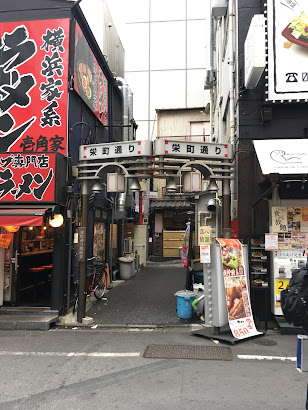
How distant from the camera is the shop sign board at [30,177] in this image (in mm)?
8500

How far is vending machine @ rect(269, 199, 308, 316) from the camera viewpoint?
314 inches

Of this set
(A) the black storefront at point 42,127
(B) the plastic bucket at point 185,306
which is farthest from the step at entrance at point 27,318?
(B) the plastic bucket at point 185,306

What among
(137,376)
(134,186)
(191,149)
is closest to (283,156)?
(191,149)

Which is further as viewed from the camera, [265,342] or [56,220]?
[56,220]

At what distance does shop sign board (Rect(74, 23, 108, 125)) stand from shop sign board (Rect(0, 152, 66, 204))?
257 cm

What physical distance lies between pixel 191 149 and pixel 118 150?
1.77 metres

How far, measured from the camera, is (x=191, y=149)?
Answer: 314 inches

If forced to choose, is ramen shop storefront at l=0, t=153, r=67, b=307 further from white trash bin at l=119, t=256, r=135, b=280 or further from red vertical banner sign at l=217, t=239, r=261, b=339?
white trash bin at l=119, t=256, r=135, b=280

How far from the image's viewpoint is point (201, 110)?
80.9 feet

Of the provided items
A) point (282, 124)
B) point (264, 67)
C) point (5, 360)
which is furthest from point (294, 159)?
point (5, 360)

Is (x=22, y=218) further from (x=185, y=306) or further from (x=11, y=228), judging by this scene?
(x=185, y=306)

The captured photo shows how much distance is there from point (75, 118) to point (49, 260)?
6129 mm

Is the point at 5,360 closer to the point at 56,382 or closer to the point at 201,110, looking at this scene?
the point at 56,382

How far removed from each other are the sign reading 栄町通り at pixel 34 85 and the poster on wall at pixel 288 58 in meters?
5.44
